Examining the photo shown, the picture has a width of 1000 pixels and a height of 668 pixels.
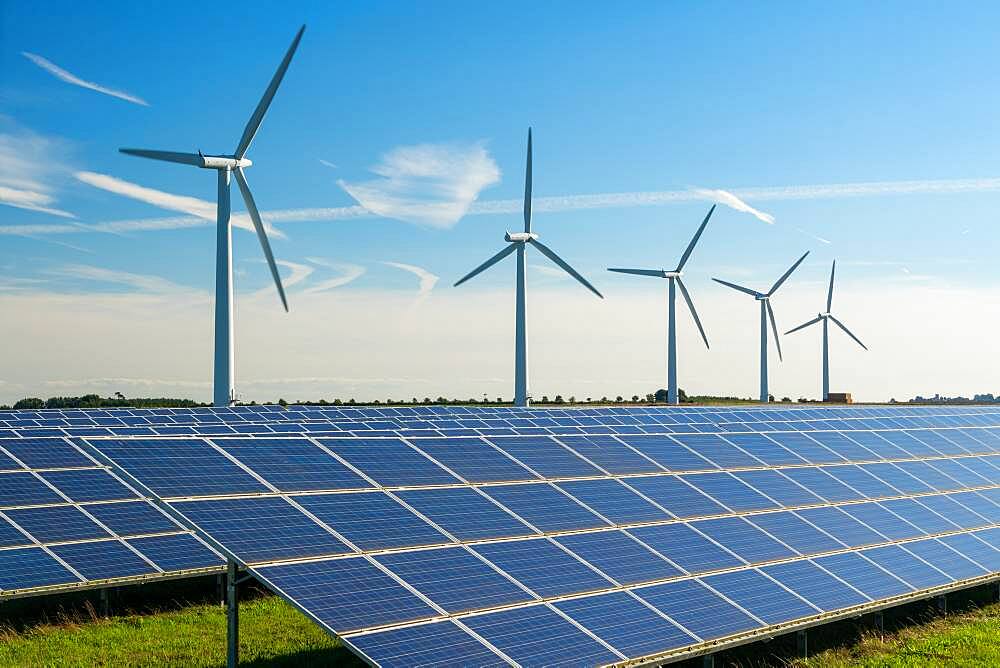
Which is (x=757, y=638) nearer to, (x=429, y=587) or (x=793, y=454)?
(x=429, y=587)

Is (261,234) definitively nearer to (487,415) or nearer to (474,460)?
(487,415)

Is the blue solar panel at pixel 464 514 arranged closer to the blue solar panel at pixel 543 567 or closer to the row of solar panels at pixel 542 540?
the row of solar panels at pixel 542 540

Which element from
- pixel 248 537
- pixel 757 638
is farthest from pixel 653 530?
pixel 248 537

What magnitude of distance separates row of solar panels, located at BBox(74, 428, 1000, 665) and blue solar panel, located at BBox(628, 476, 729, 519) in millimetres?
64

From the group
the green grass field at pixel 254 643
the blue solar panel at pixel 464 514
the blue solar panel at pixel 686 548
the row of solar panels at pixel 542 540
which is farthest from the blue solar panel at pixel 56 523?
the blue solar panel at pixel 686 548

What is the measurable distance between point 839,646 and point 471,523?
9.40m

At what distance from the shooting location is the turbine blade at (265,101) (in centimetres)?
5934

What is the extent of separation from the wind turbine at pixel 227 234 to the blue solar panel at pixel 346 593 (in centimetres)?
4389

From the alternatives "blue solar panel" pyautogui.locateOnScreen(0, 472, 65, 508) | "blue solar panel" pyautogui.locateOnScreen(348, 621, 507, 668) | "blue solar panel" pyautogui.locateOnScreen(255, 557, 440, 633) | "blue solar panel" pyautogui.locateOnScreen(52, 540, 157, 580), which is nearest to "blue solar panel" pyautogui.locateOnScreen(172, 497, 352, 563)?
"blue solar panel" pyautogui.locateOnScreen(255, 557, 440, 633)

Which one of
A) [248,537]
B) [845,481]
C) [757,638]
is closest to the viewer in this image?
[248,537]

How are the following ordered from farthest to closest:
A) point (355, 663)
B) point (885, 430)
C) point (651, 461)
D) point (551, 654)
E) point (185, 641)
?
point (885, 430), point (651, 461), point (185, 641), point (355, 663), point (551, 654)

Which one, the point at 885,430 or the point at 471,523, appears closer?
the point at 471,523

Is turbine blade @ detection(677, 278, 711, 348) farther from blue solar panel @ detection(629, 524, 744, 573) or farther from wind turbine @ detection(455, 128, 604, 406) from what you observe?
blue solar panel @ detection(629, 524, 744, 573)

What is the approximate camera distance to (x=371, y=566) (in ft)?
55.9
